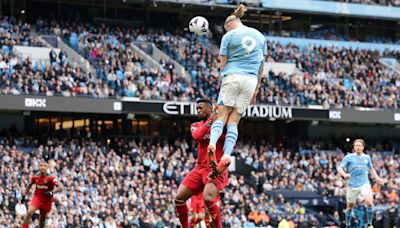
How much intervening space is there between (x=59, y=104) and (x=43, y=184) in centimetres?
1724

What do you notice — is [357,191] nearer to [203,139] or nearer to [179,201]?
[179,201]

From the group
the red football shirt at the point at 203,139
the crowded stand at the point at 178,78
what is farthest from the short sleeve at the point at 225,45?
the crowded stand at the point at 178,78

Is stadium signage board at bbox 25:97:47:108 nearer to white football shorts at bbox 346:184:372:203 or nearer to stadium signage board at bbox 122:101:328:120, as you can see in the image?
stadium signage board at bbox 122:101:328:120

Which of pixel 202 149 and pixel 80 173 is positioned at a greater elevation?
pixel 202 149

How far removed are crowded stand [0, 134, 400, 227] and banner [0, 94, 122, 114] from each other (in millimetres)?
1334

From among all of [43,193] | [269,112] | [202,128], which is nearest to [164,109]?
[269,112]

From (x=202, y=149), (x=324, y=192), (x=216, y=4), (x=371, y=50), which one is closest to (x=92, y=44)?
(x=216, y=4)

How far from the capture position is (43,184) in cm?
2162

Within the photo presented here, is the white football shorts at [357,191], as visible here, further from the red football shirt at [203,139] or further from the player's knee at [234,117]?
the player's knee at [234,117]

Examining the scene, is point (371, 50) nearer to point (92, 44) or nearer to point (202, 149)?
point (92, 44)

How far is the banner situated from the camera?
3719cm

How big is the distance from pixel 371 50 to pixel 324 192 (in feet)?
53.6

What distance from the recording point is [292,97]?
1716 inches

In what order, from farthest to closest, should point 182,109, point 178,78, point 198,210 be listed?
point 178,78 < point 182,109 < point 198,210
